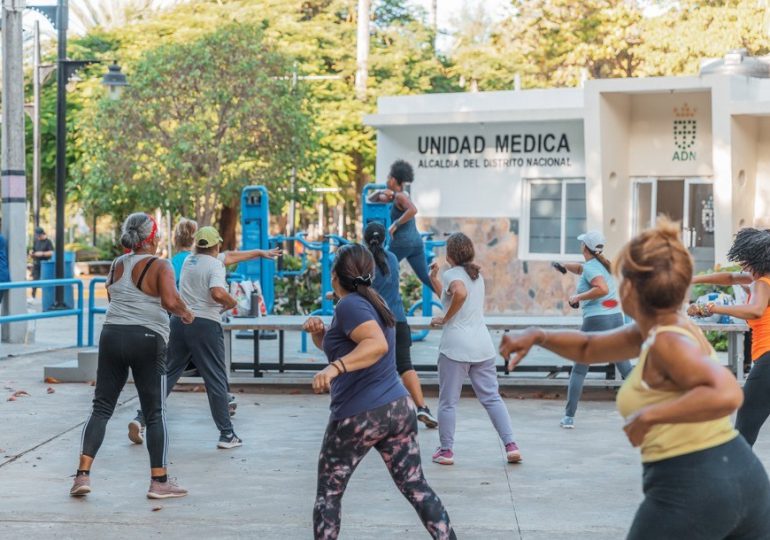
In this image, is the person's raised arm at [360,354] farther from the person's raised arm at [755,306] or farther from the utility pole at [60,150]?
the utility pole at [60,150]

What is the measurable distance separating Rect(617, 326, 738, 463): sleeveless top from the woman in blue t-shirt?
1763 millimetres

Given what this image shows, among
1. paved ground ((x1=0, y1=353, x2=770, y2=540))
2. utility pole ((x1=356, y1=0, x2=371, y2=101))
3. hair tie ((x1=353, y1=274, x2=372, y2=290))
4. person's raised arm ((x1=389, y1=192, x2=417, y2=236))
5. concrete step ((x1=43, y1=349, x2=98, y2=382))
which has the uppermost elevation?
utility pole ((x1=356, y1=0, x2=371, y2=101))

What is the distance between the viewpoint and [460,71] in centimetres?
4450

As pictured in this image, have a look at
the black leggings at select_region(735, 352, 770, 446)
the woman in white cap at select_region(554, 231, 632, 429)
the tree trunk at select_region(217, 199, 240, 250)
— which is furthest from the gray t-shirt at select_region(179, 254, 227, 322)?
the tree trunk at select_region(217, 199, 240, 250)

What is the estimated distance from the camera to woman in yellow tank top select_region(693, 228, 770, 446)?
22.6 feet

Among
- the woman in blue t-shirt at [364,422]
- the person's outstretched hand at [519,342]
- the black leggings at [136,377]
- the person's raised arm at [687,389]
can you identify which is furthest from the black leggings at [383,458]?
the black leggings at [136,377]

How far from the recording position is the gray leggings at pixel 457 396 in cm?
856

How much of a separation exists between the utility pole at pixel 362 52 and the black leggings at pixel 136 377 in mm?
30183

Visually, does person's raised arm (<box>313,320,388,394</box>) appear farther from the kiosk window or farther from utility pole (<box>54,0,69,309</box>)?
the kiosk window

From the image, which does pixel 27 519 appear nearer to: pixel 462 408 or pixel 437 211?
pixel 462 408

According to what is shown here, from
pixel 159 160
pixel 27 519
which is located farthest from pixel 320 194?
pixel 27 519

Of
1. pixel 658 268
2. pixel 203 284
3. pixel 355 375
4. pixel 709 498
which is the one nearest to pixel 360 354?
pixel 355 375

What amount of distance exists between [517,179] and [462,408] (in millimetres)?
14177

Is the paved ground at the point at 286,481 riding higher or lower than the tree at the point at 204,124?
lower
